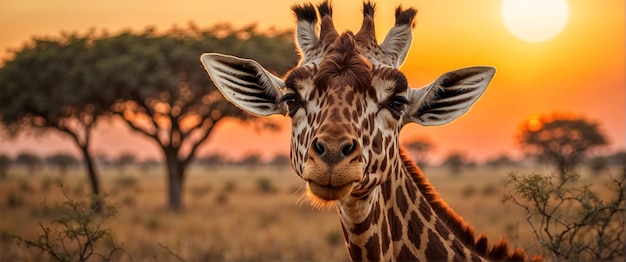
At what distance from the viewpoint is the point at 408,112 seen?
4.64m

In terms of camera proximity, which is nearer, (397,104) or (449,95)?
(397,104)

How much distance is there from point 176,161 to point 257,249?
15588mm

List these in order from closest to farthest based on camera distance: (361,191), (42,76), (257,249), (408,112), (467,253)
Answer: (361,191)
(408,112)
(467,253)
(257,249)
(42,76)

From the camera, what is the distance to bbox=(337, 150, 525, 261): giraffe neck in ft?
14.9

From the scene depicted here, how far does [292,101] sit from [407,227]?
127 centimetres

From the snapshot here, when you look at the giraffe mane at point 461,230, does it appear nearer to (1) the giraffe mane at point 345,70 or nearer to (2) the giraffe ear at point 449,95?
(2) the giraffe ear at point 449,95

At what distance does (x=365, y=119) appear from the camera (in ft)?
14.1

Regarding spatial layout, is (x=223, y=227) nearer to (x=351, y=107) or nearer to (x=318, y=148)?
(x=351, y=107)

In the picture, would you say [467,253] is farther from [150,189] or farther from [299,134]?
[150,189]

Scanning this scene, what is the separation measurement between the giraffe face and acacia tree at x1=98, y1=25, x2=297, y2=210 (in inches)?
971

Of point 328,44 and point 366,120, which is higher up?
point 328,44

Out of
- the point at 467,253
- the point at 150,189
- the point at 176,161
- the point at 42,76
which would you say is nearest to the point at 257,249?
the point at 467,253

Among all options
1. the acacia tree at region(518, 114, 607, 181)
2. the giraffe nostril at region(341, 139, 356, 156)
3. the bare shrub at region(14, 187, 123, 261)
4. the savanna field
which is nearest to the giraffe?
the giraffe nostril at region(341, 139, 356, 156)

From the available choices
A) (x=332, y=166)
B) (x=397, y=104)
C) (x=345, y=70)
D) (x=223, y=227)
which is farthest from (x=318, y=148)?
(x=223, y=227)
